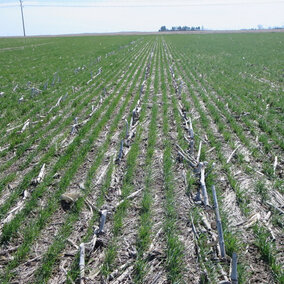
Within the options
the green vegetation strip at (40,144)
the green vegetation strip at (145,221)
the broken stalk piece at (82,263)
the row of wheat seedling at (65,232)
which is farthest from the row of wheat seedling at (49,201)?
the green vegetation strip at (145,221)

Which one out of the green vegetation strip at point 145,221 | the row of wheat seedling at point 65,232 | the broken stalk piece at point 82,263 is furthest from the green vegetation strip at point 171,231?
the row of wheat seedling at point 65,232

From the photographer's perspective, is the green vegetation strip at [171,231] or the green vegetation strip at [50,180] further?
the green vegetation strip at [50,180]

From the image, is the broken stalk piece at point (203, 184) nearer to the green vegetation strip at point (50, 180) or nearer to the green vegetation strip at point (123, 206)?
the green vegetation strip at point (123, 206)

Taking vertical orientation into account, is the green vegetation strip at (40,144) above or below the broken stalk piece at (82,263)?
above

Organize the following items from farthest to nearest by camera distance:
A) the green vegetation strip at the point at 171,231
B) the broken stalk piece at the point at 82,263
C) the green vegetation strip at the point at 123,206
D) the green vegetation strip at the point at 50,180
A: the green vegetation strip at the point at 50,180 < the green vegetation strip at the point at 123,206 < the green vegetation strip at the point at 171,231 < the broken stalk piece at the point at 82,263

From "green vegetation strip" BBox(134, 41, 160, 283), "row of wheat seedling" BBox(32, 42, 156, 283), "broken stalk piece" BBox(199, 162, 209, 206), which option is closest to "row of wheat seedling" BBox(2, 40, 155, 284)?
"row of wheat seedling" BBox(32, 42, 156, 283)

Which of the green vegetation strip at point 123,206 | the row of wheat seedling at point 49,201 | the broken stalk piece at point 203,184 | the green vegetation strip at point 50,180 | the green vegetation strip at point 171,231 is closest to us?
the green vegetation strip at point 171,231

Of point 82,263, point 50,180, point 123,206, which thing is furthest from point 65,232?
point 50,180

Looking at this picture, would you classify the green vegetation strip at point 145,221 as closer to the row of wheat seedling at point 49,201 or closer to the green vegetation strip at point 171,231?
the green vegetation strip at point 171,231

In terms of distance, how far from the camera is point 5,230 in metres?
4.09

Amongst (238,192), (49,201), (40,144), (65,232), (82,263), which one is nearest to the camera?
(82,263)

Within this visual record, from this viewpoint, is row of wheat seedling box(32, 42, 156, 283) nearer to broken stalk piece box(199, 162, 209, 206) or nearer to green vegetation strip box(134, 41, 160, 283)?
green vegetation strip box(134, 41, 160, 283)

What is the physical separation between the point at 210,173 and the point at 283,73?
53.6 ft

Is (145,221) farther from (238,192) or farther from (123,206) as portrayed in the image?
(238,192)
